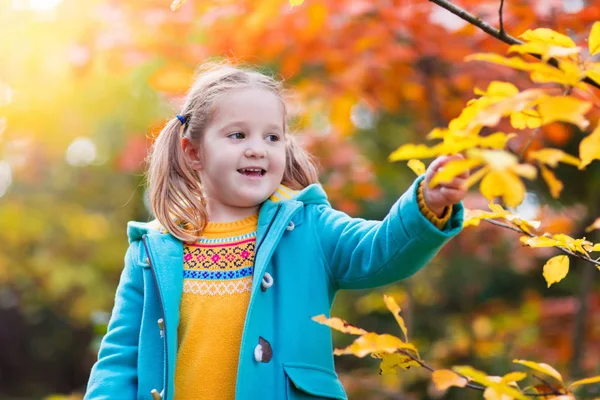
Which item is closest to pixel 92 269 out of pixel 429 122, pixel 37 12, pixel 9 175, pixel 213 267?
pixel 9 175

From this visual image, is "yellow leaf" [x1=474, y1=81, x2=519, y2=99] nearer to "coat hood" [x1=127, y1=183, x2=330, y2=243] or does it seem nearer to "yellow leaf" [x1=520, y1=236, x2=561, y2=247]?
"yellow leaf" [x1=520, y1=236, x2=561, y2=247]

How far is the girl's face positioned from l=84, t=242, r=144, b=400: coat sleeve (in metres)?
0.25

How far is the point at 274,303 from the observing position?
1589mm

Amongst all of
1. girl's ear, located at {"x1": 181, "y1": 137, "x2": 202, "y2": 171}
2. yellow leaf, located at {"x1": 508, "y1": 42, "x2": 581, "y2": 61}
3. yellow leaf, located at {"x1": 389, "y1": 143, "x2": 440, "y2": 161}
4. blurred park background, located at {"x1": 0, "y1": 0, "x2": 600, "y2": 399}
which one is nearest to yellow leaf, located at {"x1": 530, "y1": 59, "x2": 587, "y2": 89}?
yellow leaf, located at {"x1": 508, "y1": 42, "x2": 581, "y2": 61}

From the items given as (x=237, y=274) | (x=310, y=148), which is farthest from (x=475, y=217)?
(x=310, y=148)

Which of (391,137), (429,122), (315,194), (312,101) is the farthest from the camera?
(391,137)

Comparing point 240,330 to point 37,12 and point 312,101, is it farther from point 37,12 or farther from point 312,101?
point 37,12

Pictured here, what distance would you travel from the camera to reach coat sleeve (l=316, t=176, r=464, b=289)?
1267 millimetres

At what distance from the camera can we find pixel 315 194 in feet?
5.65

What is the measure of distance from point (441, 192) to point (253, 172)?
60cm

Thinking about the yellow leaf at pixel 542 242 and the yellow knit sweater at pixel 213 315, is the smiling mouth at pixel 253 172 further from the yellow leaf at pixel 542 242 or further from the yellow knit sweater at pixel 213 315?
the yellow leaf at pixel 542 242

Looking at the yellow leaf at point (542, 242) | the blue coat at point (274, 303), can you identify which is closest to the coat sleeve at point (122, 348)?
the blue coat at point (274, 303)

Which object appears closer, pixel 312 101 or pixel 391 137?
Result: pixel 312 101

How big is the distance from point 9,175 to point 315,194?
5.65 meters
